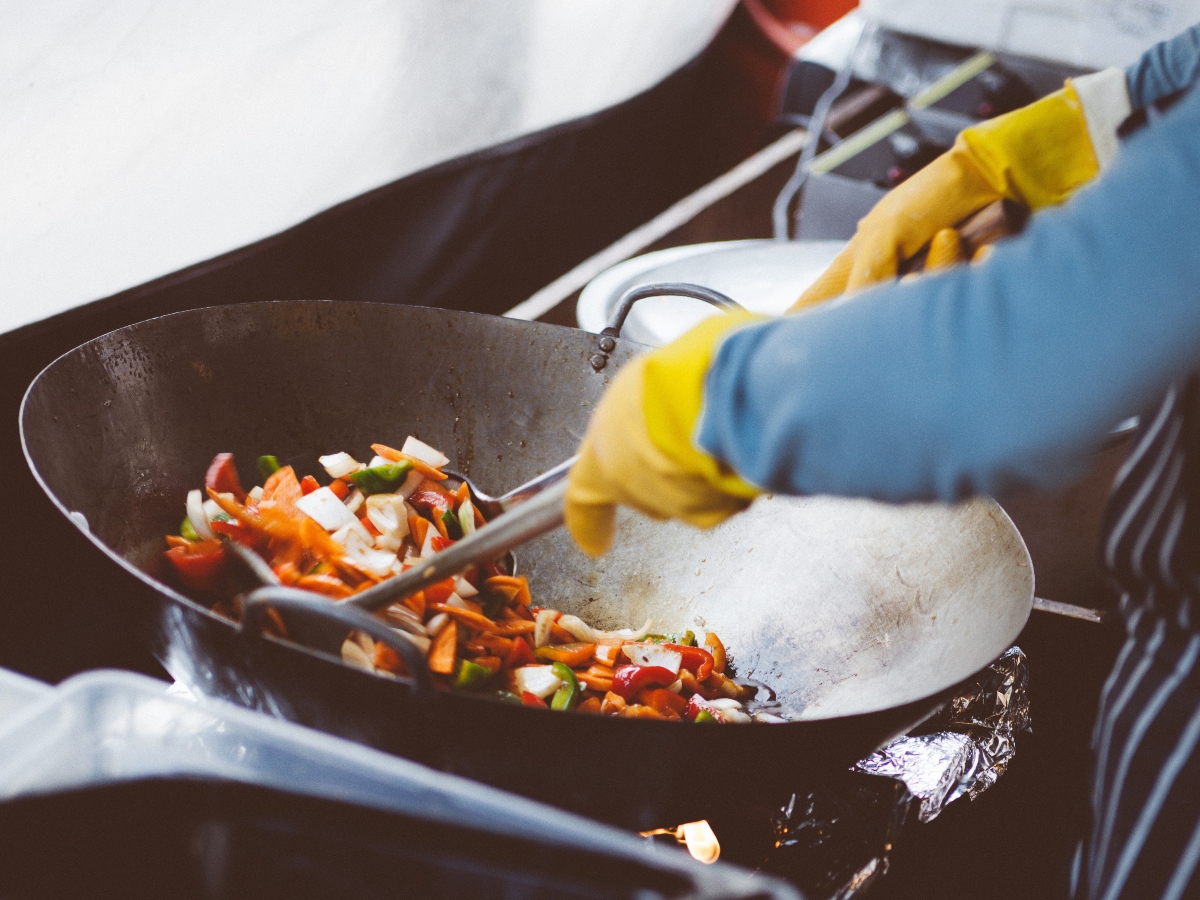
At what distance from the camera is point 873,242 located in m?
1.19

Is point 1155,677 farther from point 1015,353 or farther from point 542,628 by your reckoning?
point 542,628

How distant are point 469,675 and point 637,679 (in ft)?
0.75

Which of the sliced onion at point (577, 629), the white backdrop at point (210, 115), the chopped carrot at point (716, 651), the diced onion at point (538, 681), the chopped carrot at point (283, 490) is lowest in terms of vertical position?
the chopped carrot at point (716, 651)

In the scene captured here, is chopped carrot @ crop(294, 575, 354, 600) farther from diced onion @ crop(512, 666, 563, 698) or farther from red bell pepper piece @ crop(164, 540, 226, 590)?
diced onion @ crop(512, 666, 563, 698)

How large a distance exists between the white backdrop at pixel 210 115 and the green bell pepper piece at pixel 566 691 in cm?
94

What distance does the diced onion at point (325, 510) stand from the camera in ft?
3.87

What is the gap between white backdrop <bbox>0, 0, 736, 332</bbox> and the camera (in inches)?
49.5

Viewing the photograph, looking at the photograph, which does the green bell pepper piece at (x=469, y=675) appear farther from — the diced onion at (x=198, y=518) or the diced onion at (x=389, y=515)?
the diced onion at (x=198, y=518)

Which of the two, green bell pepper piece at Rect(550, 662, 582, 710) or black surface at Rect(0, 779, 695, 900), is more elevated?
black surface at Rect(0, 779, 695, 900)

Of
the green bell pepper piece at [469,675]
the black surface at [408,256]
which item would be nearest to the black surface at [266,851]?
the black surface at [408,256]

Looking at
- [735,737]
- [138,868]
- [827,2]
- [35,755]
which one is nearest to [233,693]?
[35,755]

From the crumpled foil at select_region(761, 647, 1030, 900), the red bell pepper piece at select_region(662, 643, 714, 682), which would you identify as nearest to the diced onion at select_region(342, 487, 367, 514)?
the red bell pepper piece at select_region(662, 643, 714, 682)

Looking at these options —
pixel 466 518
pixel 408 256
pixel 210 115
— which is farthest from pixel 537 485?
pixel 408 256

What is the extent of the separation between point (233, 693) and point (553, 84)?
2.04m
